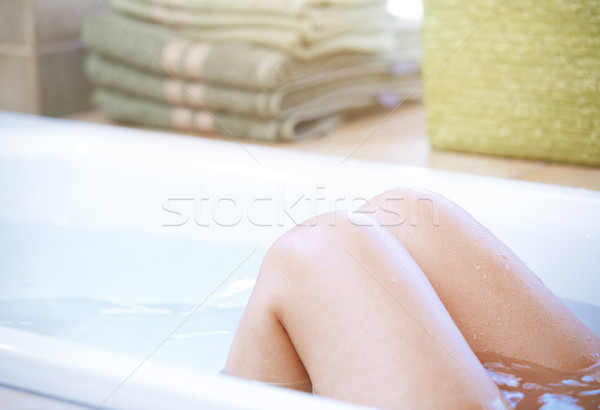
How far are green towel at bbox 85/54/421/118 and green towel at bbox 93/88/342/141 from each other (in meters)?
0.02

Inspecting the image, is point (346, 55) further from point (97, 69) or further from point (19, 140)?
point (19, 140)

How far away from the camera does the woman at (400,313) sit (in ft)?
2.27

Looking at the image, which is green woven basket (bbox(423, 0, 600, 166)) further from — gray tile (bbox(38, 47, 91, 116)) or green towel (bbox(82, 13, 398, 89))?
gray tile (bbox(38, 47, 91, 116))

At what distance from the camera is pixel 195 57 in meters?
1.90

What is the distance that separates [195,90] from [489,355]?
49.4 inches

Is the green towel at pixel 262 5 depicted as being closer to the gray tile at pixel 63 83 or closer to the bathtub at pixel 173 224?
the gray tile at pixel 63 83

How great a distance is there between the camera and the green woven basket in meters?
1.59

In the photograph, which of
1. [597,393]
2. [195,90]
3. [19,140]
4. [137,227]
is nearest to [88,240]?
[137,227]

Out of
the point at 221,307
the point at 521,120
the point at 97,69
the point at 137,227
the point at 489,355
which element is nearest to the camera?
the point at 489,355

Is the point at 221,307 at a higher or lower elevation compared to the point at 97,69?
lower

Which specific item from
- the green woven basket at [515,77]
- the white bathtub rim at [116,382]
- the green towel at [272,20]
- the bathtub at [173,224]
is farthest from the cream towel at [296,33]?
the white bathtub rim at [116,382]

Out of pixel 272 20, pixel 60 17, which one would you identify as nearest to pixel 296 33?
pixel 272 20

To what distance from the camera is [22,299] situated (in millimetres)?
1234

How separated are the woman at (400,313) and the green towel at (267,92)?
3.33 feet
